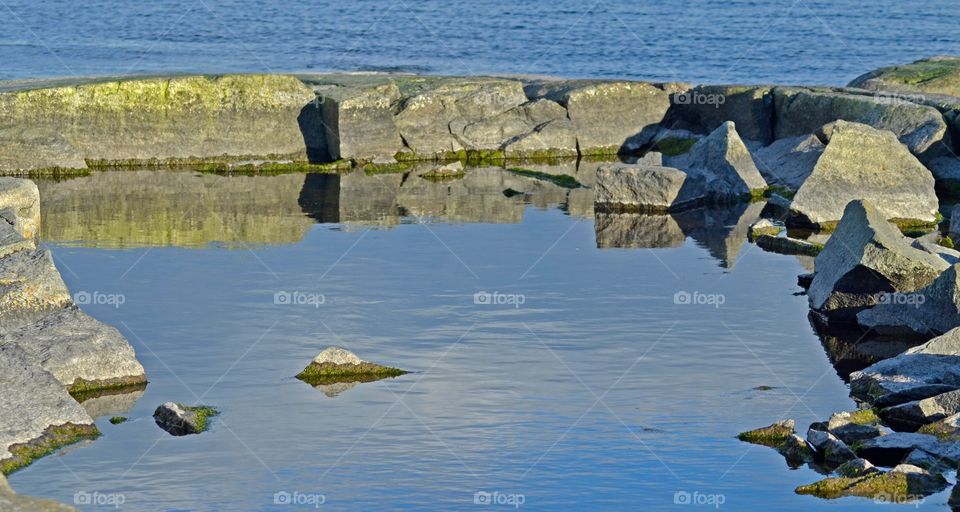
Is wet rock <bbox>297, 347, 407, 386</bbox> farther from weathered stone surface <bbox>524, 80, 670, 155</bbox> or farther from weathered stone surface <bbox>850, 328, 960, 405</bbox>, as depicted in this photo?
weathered stone surface <bbox>524, 80, 670, 155</bbox>

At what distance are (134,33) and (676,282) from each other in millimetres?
49099

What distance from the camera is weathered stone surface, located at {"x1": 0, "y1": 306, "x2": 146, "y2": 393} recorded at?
57.7 ft

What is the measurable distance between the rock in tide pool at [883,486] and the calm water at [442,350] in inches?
7.6

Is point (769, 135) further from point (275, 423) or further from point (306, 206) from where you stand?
point (275, 423)

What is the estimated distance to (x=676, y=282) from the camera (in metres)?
23.7

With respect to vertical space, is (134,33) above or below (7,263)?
below

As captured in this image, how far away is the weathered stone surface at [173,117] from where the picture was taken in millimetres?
35094

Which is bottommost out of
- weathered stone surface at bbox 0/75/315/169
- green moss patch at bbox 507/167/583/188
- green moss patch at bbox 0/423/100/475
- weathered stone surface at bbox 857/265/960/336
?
green moss patch at bbox 507/167/583/188

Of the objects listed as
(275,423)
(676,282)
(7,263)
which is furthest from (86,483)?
(676,282)

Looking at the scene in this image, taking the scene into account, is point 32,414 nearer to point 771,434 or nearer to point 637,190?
point 771,434

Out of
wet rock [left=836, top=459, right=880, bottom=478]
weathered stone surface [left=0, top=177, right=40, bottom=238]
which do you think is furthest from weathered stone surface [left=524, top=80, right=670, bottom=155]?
wet rock [left=836, top=459, right=880, bottom=478]

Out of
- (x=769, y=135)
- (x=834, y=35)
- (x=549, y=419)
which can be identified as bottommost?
(x=834, y=35)

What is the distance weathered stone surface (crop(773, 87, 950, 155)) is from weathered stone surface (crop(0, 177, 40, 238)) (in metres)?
16.8

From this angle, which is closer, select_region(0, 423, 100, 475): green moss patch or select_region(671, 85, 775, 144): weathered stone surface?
select_region(0, 423, 100, 475): green moss patch
